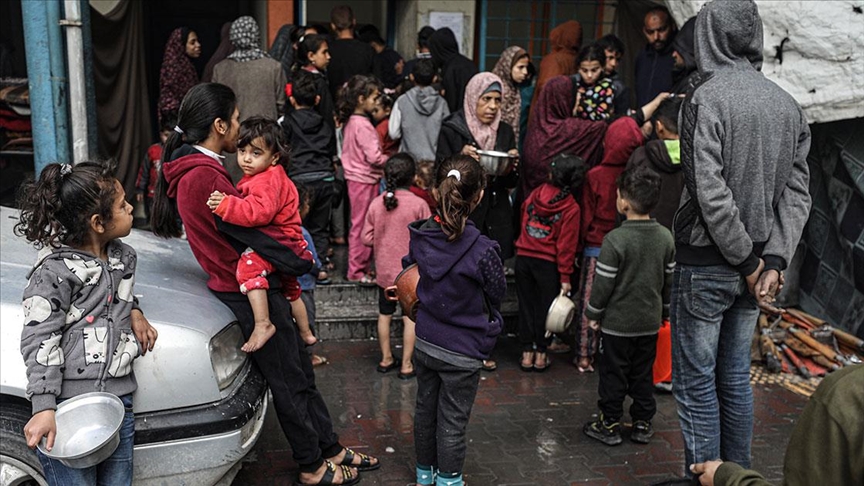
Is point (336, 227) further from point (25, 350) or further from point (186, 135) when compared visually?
point (25, 350)

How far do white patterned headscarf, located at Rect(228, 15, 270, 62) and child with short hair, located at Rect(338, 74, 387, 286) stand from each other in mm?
950

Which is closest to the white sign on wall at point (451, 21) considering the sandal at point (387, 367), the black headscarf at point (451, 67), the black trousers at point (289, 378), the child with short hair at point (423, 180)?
the black headscarf at point (451, 67)

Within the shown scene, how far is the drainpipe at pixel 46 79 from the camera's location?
5.65 m

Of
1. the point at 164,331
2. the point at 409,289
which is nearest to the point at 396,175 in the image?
the point at 409,289

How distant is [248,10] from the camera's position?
32.6 feet

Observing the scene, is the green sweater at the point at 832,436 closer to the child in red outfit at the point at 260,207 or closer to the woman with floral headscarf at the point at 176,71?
the child in red outfit at the point at 260,207

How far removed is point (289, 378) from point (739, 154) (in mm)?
2360

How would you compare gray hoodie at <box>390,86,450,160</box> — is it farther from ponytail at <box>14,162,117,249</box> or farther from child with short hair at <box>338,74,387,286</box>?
ponytail at <box>14,162,117,249</box>

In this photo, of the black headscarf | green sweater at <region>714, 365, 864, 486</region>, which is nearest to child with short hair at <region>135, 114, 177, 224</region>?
the black headscarf

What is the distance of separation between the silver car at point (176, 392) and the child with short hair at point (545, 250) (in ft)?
8.80

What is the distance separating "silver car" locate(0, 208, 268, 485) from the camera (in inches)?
126

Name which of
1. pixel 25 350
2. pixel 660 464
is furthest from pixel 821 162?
pixel 25 350

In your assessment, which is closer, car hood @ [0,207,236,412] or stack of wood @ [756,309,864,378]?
car hood @ [0,207,236,412]

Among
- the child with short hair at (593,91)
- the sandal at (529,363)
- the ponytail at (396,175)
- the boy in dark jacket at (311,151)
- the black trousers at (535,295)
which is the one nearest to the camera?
the ponytail at (396,175)
